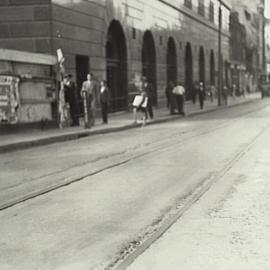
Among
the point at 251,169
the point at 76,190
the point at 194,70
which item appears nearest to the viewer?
the point at 76,190

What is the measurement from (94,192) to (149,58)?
29.5 m

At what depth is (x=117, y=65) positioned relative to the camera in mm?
31891

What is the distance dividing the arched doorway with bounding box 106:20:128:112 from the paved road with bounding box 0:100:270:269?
47.5ft

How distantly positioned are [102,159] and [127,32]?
19928 mm

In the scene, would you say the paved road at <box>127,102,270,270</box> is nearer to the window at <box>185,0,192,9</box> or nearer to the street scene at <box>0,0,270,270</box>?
→ the street scene at <box>0,0,270,270</box>

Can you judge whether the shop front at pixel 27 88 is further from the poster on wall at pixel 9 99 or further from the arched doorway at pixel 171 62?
the arched doorway at pixel 171 62

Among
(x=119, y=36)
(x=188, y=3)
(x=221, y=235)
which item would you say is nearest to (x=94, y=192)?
(x=221, y=235)

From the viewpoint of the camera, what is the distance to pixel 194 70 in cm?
4912

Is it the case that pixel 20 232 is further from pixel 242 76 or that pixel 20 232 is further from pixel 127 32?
pixel 242 76

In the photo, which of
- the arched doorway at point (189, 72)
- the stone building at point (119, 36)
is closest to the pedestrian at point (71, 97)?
the stone building at point (119, 36)

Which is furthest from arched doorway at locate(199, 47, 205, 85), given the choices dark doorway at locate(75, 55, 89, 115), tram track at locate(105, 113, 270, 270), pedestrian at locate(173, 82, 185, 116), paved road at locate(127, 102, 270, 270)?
paved road at locate(127, 102, 270, 270)

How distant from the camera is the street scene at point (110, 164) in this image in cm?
556

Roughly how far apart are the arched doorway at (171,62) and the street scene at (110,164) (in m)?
3.78

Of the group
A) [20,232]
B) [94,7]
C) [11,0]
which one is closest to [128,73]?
[94,7]
